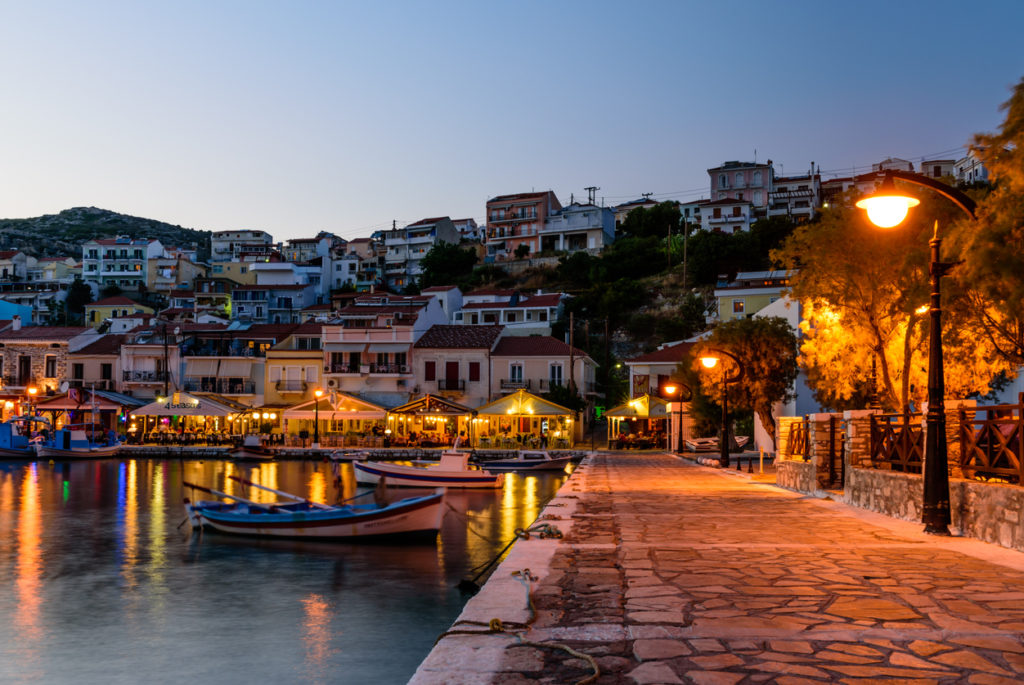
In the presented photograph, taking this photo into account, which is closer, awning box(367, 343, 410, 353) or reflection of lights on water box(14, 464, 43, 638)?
reflection of lights on water box(14, 464, 43, 638)

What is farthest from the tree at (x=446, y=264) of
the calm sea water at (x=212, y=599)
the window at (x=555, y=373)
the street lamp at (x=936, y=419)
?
the street lamp at (x=936, y=419)

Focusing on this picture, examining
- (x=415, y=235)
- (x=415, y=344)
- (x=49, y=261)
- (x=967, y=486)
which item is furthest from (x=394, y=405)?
(x=49, y=261)

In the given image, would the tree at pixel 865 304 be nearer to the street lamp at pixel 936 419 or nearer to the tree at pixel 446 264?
the street lamp at pixel 936 419

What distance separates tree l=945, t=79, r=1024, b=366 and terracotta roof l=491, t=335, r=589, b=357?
4458cm

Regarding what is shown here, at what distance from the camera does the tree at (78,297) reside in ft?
361

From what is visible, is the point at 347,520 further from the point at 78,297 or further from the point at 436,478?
the point at 78,297

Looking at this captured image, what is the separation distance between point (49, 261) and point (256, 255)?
110 feet

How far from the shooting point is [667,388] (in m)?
43.4

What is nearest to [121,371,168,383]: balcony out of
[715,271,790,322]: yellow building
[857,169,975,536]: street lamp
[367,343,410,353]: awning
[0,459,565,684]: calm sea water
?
[367,343,410,353]: awning

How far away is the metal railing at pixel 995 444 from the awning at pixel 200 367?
59039 millimetres

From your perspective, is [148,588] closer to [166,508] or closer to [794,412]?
[166,508]

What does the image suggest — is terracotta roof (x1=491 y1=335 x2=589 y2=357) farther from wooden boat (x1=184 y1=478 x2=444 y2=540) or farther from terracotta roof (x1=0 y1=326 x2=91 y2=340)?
wooden boat (x1=184 y1=478 x2=444 y2=540)

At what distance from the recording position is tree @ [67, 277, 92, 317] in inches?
4333

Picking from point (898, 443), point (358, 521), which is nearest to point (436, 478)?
point (358, 521)
